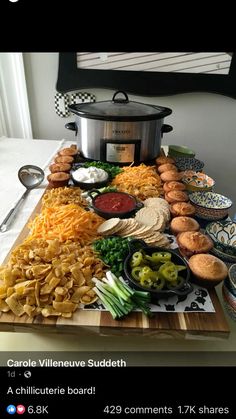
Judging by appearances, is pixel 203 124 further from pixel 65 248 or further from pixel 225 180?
pixel 65 248

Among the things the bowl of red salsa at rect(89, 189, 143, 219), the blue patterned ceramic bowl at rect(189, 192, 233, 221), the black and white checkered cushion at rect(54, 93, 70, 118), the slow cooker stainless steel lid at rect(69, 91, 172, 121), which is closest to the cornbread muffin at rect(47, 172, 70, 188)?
the bowl of red salsa at rect(89, 189, 143, 219)

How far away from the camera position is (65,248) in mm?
820

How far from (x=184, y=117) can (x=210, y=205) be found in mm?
1233

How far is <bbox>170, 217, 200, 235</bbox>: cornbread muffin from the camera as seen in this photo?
92 cm

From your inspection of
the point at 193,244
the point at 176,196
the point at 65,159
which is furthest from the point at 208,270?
the point at 65,159

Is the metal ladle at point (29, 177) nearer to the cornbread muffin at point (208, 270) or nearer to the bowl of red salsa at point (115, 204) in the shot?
the bowl of red salsa at point (115, 204)

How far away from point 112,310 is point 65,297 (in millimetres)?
119

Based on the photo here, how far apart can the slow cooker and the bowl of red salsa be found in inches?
13.7

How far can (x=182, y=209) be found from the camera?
101cm

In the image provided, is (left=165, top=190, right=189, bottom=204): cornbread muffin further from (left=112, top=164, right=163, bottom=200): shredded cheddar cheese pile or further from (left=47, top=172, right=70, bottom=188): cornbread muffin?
(left=47, top=172, right=70, bottom=188): cornbread muffin

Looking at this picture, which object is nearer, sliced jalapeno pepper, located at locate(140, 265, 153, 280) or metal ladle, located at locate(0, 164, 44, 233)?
sliced jalapeno pepper, located at locate(140, 265, 153, 280)

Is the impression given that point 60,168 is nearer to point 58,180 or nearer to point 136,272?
point 58,180

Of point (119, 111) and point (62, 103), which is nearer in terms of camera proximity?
point (119, 111)

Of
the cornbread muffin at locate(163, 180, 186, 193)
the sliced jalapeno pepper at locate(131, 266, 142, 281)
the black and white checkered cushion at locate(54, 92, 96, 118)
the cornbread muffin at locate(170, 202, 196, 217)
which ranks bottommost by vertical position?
the cornbread muffin at locate(163, 180, 186, 193)
